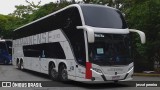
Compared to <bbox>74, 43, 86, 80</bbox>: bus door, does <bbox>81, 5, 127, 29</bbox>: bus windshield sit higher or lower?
higher

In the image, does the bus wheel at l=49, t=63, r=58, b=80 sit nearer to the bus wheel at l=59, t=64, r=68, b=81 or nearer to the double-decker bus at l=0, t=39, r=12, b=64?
the bus wheel at l=59, t=64, r=68, b=81

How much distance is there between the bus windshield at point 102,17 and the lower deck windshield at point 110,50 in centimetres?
53

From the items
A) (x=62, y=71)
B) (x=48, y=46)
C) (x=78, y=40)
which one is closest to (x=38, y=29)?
(x=48, y=46)

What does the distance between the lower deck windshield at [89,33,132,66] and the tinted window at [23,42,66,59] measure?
9.05ft

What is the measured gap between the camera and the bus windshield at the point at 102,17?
15.1 meters

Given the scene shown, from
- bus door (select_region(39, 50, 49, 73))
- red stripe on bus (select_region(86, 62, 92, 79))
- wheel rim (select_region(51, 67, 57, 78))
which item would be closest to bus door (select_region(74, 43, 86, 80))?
red stripe on bus (select_region(86, 62, 92, 79))

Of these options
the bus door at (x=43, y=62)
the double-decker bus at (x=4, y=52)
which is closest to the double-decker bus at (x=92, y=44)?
the bus door at (x=43, y=62)

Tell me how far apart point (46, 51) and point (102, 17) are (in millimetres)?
5641

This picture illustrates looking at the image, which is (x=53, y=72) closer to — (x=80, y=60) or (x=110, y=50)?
(x=80, y=60)

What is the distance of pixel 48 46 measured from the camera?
19.5 meters

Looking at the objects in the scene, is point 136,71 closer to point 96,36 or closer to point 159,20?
point 159,20

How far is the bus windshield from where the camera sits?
15.1 meters

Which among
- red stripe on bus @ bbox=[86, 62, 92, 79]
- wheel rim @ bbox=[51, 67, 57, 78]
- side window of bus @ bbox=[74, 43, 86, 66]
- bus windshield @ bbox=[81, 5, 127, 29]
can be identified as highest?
bus windshield @ bbox=[81, 5, 127, 29]

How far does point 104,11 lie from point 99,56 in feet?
7.36
